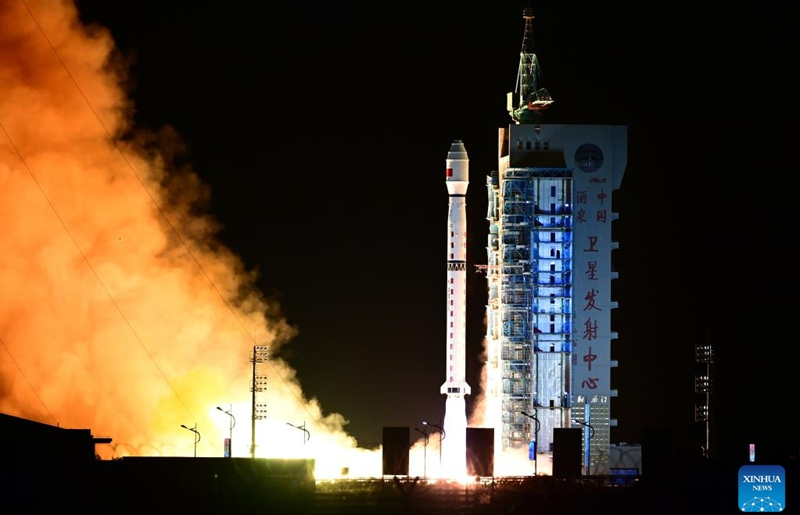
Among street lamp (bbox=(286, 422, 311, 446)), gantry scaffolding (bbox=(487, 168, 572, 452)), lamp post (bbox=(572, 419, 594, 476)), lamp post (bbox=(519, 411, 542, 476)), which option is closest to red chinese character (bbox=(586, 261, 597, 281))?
gantry scaffolding (bbox=(487, 168, 572, 452))

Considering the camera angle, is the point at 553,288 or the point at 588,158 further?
the point at 588,158

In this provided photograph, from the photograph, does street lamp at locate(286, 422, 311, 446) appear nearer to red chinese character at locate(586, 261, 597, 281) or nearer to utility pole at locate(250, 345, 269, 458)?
utility pole at locate(250, 345, 269, 458)

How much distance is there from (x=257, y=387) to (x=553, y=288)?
11151 millimetres

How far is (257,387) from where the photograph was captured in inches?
3201

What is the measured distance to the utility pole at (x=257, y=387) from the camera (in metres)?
78.5

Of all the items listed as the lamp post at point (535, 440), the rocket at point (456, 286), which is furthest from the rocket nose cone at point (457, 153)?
the lamp post at point (535, 440)

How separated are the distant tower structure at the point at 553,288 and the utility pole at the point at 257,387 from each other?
27.8 ft

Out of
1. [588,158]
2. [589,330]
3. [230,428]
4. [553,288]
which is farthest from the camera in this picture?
[588,158]

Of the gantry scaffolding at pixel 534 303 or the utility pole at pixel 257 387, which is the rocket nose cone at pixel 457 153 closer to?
the gantry scaffolding at pixel 534 303

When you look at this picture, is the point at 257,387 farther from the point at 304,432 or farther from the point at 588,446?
the point at 588,446

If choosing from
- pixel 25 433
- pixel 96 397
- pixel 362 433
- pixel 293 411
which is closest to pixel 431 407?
pixel 362 433

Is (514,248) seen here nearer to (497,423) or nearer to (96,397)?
(497,423)

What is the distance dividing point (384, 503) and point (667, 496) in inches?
362

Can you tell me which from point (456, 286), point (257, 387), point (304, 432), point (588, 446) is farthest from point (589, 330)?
point (257, 387)
